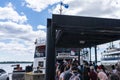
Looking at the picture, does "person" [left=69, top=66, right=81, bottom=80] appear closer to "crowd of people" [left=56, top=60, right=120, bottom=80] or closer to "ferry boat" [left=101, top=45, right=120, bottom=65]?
"crowd of people" [left=56, top=60, right=120, bottom=80]

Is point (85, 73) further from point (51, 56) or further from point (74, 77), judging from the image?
point (74, 77)

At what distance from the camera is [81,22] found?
1080 centimetres

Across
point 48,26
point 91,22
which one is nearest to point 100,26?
point 91,22

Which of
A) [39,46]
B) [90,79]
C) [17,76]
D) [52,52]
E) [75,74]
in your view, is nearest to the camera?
[75,74]

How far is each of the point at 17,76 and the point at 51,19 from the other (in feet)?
A: 32.8

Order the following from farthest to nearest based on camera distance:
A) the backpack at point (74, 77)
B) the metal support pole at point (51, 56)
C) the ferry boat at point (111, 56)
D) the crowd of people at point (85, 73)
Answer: the ferry boat at point (111, 56) < the metal support pole at point (51, 56) < the crowd of people at point (85, 73) < the backpack at point (74, 77)

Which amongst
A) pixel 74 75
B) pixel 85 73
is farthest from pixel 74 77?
pixel 85 73

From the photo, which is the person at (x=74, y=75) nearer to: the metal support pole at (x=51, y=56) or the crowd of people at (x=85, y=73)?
the crowd of people at (x=85, y=73)

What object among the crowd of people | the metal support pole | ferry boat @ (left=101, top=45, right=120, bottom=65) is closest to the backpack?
the crowd of people

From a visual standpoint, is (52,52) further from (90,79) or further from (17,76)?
(17,76)

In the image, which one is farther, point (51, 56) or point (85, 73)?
point (85, 73)

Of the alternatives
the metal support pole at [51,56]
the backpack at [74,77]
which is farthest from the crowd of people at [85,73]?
the metal support pole at [51,56]

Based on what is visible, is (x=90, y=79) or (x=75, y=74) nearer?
(x=75, y=74)

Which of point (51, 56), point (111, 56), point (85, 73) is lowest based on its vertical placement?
point (85, 73)
